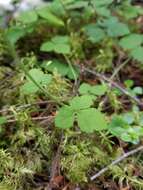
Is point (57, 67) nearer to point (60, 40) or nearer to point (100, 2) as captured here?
point (60, 40)

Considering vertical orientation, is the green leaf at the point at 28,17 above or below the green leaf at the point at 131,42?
above

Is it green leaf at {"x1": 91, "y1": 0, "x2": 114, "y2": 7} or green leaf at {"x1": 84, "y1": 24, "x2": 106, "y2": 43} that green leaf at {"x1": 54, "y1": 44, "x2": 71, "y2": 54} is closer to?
green leaf at {"x1": 84, "y1": 24, "x2": 106, "y2": 43}

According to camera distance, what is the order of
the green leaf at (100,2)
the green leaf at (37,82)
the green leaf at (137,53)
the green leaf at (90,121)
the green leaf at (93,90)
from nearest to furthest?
the green leaf at (90,121) → the green leaf at (37,82) → the green leaf at (93,90) → the green leaf at (137,53) → the green leaf at (100,2)

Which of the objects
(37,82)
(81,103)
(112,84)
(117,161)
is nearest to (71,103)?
(81,103)

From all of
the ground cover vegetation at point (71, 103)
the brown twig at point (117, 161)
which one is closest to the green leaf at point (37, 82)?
the ground cover vegetation at point (71, 103)

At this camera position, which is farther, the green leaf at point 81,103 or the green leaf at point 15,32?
the green leaf at point 15,32

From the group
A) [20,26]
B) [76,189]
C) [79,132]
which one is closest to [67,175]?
[76,189]

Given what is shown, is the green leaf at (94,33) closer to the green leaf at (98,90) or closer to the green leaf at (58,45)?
the green leaf at (58,45)

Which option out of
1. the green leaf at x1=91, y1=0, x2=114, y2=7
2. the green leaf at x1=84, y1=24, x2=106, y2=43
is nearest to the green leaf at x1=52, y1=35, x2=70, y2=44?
the green leaf at x1=84, y1=24, x2=106, y2=43
